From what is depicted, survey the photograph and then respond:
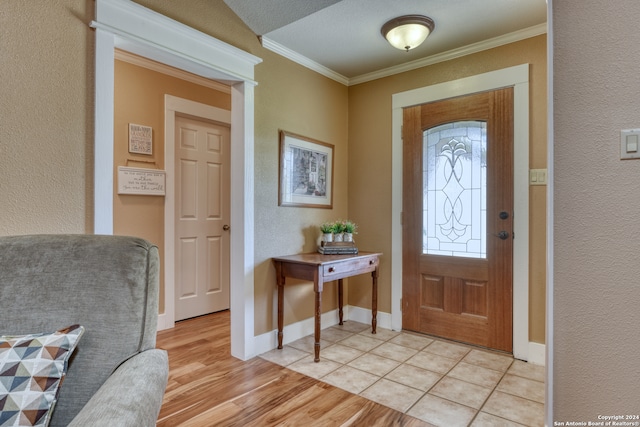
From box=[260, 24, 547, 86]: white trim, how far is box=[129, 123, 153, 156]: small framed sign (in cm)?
127

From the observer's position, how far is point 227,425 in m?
1.72

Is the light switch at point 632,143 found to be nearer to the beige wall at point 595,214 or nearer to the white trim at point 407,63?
the beige wall at point 595,214

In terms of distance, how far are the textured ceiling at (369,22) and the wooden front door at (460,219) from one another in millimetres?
439

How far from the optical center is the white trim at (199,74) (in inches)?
68.6

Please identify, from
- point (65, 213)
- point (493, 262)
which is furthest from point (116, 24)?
point (493, 262)

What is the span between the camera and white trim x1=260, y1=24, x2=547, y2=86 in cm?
251

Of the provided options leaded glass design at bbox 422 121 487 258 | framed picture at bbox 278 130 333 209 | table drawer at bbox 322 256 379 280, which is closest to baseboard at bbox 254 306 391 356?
table drawer at bbox 322 256 379 280

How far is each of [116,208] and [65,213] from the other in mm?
1288

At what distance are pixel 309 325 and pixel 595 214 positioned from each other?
228 cm

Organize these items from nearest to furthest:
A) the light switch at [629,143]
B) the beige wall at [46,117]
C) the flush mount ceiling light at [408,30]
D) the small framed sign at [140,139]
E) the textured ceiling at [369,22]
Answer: the light switch at [629,143] < the beige wall at [46,117] < the textured ceiling at [369,22] < the flush mount ceiling light at [408,30] < the small framed sign at [140,139]

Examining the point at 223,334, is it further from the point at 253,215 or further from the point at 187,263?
the point at 253,215

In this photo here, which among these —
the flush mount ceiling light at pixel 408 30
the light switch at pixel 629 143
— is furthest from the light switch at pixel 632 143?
the flush mount ceiling light at pixel 408 30

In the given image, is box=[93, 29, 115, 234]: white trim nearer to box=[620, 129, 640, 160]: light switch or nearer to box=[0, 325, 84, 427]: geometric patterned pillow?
box=[0, 325, 84, 427]: geometric patterned pillow

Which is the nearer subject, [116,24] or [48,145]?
[48,145]
